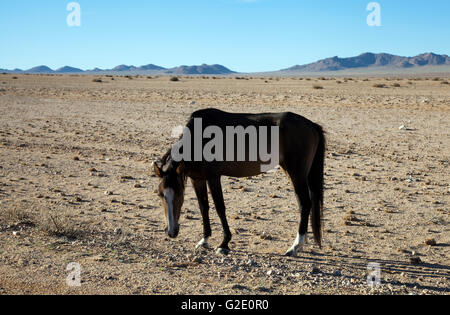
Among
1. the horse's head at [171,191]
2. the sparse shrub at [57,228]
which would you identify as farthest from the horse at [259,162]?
the sparse shrub at [57,228]

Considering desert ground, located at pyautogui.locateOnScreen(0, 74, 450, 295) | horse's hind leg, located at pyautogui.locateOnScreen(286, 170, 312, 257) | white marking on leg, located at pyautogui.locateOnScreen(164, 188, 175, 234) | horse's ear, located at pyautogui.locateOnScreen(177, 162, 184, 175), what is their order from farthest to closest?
horse's hind leg, located at pyautogui.locateOnScreen(286, 170, 312, 257)
horse's ear, located at pyautogui.locateOnScreen(177, 162, 184, 175)
white marking on leg, located at pyautogui.locateOnScreen(164, 188, 175, 234)
desert ground, located at pyautogui.locateOnScreen(0, 74, 450, 295)

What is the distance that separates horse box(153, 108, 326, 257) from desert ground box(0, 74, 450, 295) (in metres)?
0.44

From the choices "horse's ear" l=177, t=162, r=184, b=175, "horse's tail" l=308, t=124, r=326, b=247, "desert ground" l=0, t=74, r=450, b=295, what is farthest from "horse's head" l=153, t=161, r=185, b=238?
"horse's tail" l=308, t=124, r=326, b=247

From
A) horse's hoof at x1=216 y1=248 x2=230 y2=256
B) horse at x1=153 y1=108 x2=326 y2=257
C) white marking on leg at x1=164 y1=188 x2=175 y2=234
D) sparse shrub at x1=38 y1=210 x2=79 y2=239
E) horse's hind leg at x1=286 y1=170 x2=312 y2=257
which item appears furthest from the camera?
sparse shrub at x1=38 y1=210 x2=79 y2=239

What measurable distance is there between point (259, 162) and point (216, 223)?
1.58 metres

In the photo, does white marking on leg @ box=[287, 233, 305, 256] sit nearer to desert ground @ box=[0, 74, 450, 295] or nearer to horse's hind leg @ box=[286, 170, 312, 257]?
horse's hind leg @ box=[286, 170, 312, 257]

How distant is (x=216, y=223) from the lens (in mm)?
7484

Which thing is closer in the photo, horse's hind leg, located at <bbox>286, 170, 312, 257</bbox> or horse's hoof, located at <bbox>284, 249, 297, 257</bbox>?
horse's hoof, located at <bbox>284, 249, 297, 257</bbox>

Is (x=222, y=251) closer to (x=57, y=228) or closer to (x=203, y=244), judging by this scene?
(x=203, y=244)

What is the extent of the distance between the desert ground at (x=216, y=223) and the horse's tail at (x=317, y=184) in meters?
0.41

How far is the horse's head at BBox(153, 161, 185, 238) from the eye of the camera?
18.2 feet

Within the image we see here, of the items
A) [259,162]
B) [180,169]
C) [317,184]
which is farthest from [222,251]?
[317,184]

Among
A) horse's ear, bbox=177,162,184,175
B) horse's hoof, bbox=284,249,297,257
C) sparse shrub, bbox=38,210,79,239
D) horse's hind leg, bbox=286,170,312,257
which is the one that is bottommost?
horse's hoof, bbox=284,249,297,257

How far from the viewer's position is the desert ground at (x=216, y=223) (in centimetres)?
511
